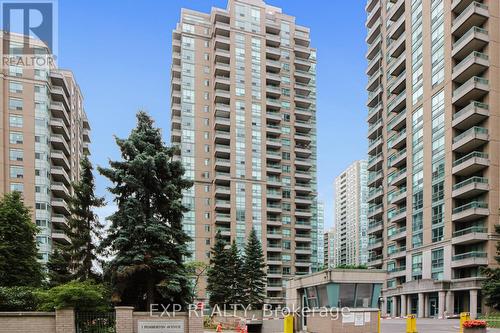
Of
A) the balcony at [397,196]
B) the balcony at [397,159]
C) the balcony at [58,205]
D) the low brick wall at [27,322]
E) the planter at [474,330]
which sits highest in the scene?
the balcony at [397,159]

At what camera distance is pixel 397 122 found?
7200 cm

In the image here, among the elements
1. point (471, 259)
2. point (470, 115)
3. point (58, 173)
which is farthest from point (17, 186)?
point (470, 115)

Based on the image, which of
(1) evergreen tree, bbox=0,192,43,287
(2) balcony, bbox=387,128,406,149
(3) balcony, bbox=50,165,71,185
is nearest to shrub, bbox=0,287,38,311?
(1) evergreen tree, bbox=0,192,43,287

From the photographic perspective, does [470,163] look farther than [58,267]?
Yes

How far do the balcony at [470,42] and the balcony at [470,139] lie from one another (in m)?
10.3

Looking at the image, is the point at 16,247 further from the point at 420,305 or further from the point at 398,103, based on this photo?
the point at 398,103

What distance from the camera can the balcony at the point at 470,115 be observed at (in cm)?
5400

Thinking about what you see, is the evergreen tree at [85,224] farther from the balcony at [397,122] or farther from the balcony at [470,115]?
the balcony at [397,122]

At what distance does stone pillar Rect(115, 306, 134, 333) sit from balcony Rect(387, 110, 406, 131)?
59.2m

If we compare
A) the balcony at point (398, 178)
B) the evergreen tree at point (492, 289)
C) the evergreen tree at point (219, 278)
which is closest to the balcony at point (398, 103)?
the balcony at point (398, 178)

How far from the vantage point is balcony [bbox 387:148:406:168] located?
6994cm

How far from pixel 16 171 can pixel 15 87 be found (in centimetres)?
1467

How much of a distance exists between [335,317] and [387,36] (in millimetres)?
69342

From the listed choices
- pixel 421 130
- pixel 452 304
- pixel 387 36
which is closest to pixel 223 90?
pixel 387 36
